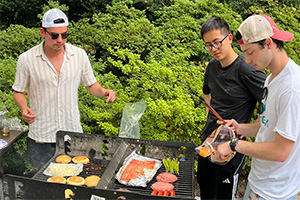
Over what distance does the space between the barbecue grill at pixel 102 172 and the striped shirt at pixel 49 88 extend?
318 millimetres

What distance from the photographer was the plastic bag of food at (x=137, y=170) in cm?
308

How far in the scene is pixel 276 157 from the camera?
8.00 ft

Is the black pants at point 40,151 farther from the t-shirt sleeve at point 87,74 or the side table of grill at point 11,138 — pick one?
the t-shirt sleeve at point 87,74

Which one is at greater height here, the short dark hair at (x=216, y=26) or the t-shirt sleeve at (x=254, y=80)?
the short dark hair at (x=216, y=26)

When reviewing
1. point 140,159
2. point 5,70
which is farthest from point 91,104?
point 140,159

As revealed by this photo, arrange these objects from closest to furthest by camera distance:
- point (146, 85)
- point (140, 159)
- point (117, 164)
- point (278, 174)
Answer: point (278, 174) → point (117, 164) → point (140, 159) → point (146, 85)

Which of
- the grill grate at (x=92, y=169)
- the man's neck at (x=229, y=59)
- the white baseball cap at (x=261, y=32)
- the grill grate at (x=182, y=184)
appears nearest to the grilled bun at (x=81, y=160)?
the grill grate at (x=92, y=169)

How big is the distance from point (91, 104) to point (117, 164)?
268cm

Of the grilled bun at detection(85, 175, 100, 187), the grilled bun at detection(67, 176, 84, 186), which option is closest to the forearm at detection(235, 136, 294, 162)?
the grilled bun at detection(85, 175, 100, 187)

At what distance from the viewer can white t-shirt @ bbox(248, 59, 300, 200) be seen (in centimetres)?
235

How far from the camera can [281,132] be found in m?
2.37

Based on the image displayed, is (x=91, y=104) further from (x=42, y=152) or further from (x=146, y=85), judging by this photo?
(x=42, y=152)

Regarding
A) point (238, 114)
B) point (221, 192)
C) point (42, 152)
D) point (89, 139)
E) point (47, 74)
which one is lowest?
point (221, 192)

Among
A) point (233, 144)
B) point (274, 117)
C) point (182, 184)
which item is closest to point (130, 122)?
point (182, 184)
